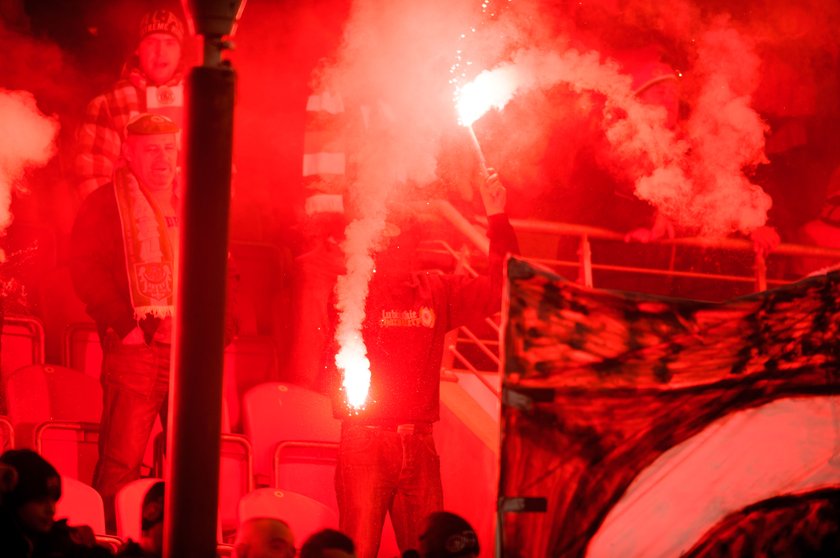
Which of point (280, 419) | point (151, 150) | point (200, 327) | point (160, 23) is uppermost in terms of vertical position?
point (160, 23)

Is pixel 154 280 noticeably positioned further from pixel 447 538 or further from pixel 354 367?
pixel 447 538

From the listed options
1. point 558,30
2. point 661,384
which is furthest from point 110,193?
point 661,384

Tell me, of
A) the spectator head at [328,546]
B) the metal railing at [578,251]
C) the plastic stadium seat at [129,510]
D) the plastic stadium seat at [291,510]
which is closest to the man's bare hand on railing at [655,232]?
the metal railing at [578,251]

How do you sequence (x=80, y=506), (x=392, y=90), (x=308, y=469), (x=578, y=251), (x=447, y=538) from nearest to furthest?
(x=447, y=538) < (x=80, y=506) < (x=308, y=469) < (x=578, y=251) < (x=392, y=90)

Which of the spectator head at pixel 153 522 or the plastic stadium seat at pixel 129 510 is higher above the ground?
the spectator head at pixel 153 522

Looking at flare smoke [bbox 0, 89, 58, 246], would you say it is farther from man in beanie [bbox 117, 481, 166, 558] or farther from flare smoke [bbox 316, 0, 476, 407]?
man in beanie [bbox 117, 481, 166, 558]

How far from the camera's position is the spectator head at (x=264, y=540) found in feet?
16.5

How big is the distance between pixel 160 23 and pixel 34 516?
4.26 m

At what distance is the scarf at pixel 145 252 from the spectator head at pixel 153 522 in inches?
86.8

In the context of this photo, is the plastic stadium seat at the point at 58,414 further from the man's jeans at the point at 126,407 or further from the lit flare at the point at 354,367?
the lit flare at the point at 354,367

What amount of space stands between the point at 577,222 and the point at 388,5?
2237 millimetres

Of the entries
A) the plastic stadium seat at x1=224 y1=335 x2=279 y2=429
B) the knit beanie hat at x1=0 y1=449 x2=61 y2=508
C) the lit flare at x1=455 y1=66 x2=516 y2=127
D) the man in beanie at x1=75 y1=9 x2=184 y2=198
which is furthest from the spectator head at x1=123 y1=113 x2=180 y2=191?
the knit beanie hat at x1=0 y1=449 x2=61 y2=508

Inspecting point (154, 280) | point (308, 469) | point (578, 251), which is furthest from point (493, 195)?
point (154, 280)

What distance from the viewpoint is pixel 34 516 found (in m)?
4.82
